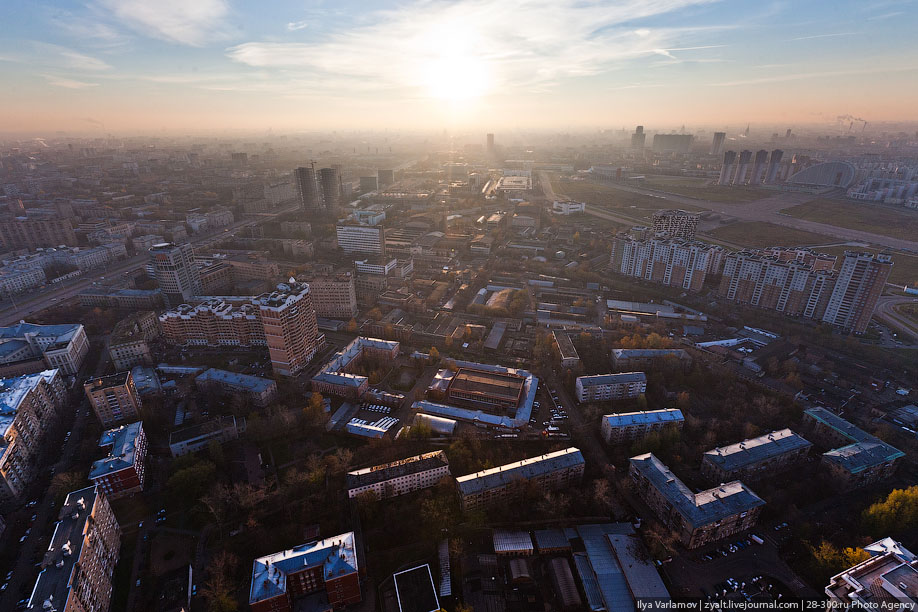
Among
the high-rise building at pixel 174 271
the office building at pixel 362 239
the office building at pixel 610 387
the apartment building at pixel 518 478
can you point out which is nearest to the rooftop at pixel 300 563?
the apartment building at pixel 518 478

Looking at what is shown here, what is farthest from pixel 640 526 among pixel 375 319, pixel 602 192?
pixel 602 192

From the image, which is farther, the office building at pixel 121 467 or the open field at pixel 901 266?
the open field at pixel 901 266

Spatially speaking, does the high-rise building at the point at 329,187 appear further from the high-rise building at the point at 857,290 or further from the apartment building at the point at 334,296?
the high-rise building at the point at 857,290

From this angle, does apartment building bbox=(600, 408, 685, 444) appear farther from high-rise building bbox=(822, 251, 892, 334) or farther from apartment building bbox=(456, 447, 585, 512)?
high-rise building bbox=(822, 251, 892, 334)

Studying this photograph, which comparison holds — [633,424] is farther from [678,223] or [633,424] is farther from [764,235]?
[764,235]

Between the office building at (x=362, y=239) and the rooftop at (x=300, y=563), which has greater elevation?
the office building at (x=362, y=239)

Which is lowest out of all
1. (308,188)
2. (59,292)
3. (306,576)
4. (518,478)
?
(306,576)

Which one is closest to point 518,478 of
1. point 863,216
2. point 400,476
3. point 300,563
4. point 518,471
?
point 518,471
